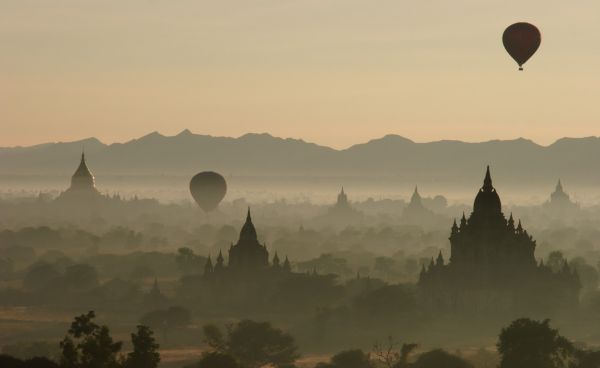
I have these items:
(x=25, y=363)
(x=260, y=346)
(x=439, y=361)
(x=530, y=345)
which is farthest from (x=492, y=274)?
(x=25, y=363)

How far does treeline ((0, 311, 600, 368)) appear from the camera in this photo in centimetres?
6278

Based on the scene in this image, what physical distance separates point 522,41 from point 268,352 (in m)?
58.7

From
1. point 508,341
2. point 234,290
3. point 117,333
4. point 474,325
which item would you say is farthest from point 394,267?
point 508,341

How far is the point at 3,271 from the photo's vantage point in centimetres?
17988

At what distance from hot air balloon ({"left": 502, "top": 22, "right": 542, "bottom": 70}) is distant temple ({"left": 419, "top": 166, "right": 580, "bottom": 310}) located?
19.6 meters

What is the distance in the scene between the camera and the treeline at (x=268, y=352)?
62.8 metres

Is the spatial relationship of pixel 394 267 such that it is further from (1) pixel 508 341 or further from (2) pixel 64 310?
(1) pixel 508 341

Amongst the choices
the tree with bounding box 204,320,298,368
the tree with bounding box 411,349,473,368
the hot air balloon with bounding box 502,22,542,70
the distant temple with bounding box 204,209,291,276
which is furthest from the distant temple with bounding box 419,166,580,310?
the tree with bounding box 411,349,473,368

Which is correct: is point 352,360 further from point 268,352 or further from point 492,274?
point 492,274

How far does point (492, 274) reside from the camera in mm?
127812

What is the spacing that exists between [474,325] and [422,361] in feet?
112

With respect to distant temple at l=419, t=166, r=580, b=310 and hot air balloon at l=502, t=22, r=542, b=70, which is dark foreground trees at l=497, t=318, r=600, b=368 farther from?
hot air balloon at l=502, t=22, r=542, b=70

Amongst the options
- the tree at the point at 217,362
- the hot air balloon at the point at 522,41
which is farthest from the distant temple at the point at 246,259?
the tree at the point at 217,362

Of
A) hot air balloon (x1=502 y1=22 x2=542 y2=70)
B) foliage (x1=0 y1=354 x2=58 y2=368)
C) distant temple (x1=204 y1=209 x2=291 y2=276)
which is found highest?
hot air balloon (x1=502 y1=22 x2=542 y2=70)
